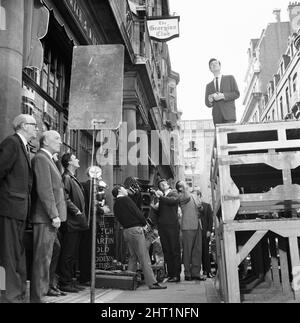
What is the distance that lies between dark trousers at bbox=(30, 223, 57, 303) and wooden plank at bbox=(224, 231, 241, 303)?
2.04 metres

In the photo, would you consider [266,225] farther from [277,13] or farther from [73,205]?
[277,13]

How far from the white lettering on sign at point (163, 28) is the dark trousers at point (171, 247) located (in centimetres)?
986

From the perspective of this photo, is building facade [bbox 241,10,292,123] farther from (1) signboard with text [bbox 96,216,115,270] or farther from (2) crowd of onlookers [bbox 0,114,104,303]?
(2) crowd of onlookers [bbox 0,114,104,303]

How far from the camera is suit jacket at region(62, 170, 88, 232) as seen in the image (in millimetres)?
6348

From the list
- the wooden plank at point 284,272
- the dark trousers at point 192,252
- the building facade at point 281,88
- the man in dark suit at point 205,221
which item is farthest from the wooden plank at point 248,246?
the building facade at point 281,88

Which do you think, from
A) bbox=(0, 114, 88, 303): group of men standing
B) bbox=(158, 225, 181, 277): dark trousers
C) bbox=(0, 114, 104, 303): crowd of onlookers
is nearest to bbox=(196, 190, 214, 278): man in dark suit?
bbox=(158, 225, 181, 277): dark trousers

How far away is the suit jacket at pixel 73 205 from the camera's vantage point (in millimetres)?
6348

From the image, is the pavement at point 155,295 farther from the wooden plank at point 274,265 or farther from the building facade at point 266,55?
the building facade at point 266,55

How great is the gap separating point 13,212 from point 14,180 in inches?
13.3
